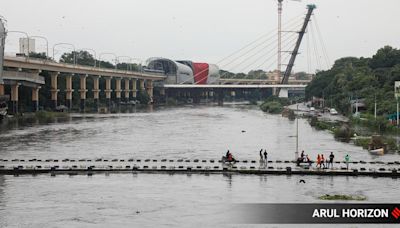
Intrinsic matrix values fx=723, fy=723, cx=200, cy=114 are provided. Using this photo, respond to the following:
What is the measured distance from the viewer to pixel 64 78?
144m

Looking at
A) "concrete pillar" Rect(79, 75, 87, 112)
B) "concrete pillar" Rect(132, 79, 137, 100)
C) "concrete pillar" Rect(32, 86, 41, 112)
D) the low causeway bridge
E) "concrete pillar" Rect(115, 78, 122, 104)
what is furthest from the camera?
"concrete pillar" Rect(132, 79, 137, 100)

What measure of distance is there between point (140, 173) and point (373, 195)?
14.7 meters

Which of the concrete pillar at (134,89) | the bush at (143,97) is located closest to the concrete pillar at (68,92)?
the concrete pillar at (134,89)

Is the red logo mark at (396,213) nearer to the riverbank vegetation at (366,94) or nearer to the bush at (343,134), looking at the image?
the riverbank vegetation at (366,94)

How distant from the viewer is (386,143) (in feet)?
198

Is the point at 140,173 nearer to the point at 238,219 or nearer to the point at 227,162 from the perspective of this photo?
the point at 227,162

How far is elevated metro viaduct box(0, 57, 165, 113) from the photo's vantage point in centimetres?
10469

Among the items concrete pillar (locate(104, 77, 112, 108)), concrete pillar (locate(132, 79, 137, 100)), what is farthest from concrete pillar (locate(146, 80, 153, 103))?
concrete pillar (locate(104, 77, 112, 108))

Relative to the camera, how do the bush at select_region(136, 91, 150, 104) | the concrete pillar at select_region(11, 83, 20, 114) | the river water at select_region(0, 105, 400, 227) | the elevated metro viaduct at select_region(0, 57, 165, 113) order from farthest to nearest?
1. the bush at select_region(136, 91, 150, 104)
2. the concrete pillar at select_region(11, 83, 20, 114)
3. the elevated metro viaduct at select_region(0, 57, 165, 113)
4. the river water at select_region(0, 105, 400, 227)

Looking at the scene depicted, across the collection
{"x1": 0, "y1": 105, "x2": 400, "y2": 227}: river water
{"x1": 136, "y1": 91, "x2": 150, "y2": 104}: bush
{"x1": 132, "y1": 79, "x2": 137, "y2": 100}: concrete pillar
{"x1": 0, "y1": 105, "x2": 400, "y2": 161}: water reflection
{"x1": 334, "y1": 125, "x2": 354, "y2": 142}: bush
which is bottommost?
{"x1": 0, "y1": 105, "x2": 400, "y2": 227}: river water

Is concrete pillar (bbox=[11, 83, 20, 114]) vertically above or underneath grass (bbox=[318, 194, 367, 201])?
above

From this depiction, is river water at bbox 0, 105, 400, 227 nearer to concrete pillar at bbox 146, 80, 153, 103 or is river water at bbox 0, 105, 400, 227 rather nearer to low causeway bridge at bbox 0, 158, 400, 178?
low causeway bridge at bbox 0, 158, 400, 178

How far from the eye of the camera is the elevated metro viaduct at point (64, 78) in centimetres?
10469

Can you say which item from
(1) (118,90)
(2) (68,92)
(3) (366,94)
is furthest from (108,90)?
(3) (366,94)
